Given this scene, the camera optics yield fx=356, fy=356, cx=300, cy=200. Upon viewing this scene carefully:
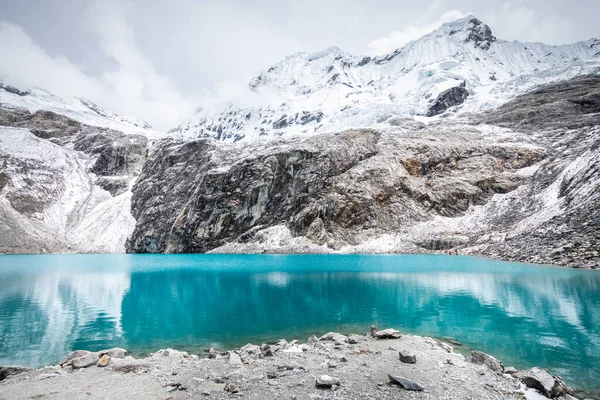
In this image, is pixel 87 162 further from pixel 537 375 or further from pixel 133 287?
Result: pixel 537 375

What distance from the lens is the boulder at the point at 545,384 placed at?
9938mm

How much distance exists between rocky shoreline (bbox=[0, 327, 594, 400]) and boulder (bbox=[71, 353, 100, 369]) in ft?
0.10

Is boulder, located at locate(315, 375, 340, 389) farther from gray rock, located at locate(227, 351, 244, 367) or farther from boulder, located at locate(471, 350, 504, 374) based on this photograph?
boulder, located at locate(471, 350, 504, 374)

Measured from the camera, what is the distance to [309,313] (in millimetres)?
23688

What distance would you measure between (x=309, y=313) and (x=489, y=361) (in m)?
12.7

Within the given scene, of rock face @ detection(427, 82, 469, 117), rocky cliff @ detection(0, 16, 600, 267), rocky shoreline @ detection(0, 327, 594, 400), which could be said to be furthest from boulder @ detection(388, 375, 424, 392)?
rock face @ detection(427, 82, 469, 117)

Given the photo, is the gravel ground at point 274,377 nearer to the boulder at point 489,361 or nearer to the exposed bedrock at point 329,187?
the boulder at point 489,361

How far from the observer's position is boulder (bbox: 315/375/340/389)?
9.99m

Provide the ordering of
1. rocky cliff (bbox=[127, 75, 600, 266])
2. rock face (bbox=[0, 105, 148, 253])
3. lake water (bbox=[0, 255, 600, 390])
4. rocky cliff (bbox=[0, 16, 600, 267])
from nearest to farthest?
lake water (bbox=[0, 255, 600, 390]), rocky cliff (bbox=[0, 16, 600, 267]), rocky cliff (bbox=[127, 75, 600, 266]), rock face (bbox=[0, 105, 148, 253])

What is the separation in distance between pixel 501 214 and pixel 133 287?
72615mm

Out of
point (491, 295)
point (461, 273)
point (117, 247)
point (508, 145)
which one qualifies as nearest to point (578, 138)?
point (508, 145)

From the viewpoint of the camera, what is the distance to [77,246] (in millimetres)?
112438

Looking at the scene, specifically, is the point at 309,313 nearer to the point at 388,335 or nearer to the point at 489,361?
the point at 388,335

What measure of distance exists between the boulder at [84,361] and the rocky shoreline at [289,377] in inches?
1.3
